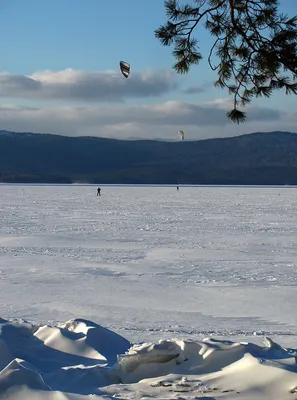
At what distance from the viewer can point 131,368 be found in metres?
4.25

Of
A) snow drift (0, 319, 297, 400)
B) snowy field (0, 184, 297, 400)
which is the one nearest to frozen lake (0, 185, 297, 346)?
snowy field (0, 184, 297, 400)

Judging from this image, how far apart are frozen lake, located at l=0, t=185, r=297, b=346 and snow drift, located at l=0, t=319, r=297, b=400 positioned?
1.59m

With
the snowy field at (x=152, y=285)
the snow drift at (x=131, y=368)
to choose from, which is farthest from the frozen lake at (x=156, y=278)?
the snow drift at (x=131, y=368)

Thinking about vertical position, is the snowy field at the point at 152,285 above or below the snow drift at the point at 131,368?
below

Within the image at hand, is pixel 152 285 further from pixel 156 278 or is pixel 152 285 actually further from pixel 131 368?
pixel 131 368

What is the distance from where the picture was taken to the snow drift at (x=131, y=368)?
3674mm

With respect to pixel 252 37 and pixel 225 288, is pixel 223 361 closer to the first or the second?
pixel 252 37

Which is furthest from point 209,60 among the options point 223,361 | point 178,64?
point 223,361

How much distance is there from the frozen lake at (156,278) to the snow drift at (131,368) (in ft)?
5.21

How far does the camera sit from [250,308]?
809cm

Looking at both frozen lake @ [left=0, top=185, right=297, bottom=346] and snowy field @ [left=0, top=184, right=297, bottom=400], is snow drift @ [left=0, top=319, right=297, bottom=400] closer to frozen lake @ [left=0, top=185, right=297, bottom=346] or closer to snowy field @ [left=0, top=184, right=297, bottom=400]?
snowy field @ [left=0, top=184, right=297, bottom=400]

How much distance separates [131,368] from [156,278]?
239 inches

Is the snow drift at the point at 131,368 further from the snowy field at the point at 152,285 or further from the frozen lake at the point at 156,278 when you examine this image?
the frozen lake at the point at 156,278

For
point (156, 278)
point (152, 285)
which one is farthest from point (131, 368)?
point (156, 278)
